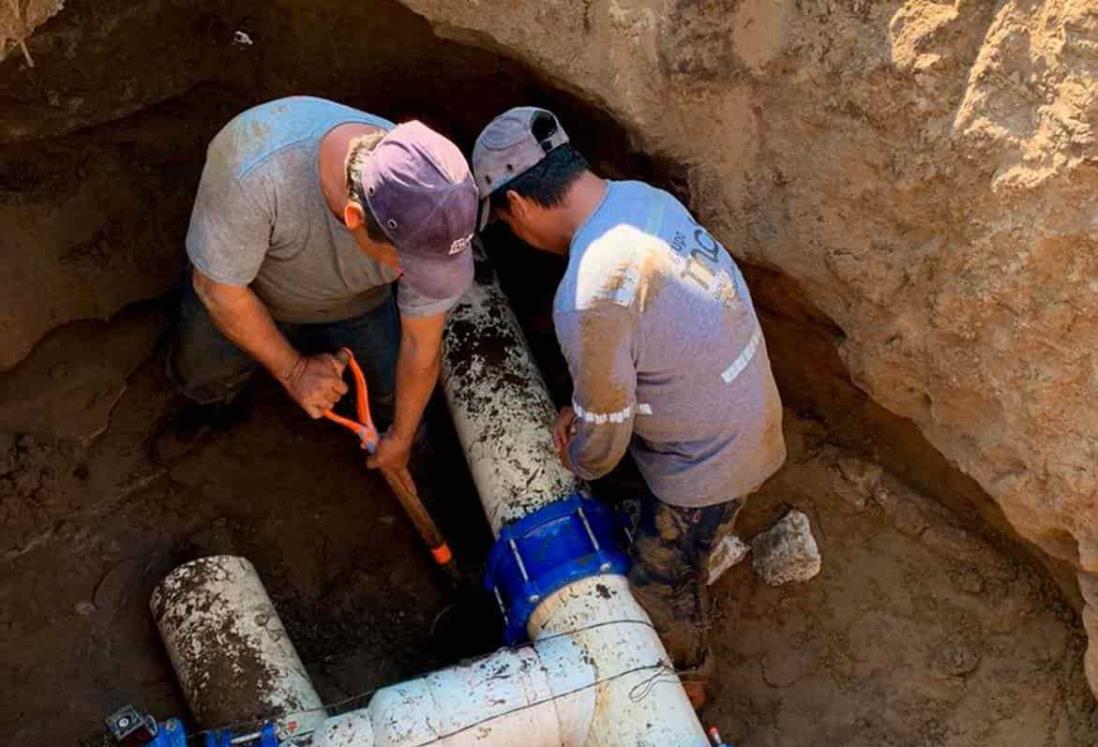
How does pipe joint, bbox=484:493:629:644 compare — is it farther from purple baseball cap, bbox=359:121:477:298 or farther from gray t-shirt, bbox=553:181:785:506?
purple baseball cap, bbox=359:121:477:298

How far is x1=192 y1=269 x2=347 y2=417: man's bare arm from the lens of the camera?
2680 millimetres

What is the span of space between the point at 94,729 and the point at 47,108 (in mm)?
1814

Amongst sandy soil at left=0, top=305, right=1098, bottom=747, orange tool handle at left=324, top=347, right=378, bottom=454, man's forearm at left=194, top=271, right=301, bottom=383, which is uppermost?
man's forearm at left=194, top=271, right=301, bottom=383

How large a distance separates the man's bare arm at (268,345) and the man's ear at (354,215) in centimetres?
43

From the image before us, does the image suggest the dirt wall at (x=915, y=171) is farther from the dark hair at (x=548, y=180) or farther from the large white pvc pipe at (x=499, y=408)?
the large white pvc pipe at (x=499, y=408)

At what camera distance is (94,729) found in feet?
10.0

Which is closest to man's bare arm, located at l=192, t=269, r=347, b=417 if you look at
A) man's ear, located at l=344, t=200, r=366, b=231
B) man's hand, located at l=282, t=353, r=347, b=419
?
man's hand, located at l=282, t=353, r=347, b=419

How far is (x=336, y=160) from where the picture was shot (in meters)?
2.48

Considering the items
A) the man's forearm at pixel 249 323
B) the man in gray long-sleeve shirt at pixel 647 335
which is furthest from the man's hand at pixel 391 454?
the man in gray long-sleeve shirt at pixel 647 335

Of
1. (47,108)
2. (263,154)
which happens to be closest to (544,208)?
(263,154)

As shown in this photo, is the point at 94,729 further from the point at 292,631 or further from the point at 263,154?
the point at 263,154

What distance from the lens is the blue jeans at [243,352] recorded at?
322 centimetres

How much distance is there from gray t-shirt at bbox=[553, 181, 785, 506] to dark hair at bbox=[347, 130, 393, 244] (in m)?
0.44

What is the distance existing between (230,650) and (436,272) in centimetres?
124
